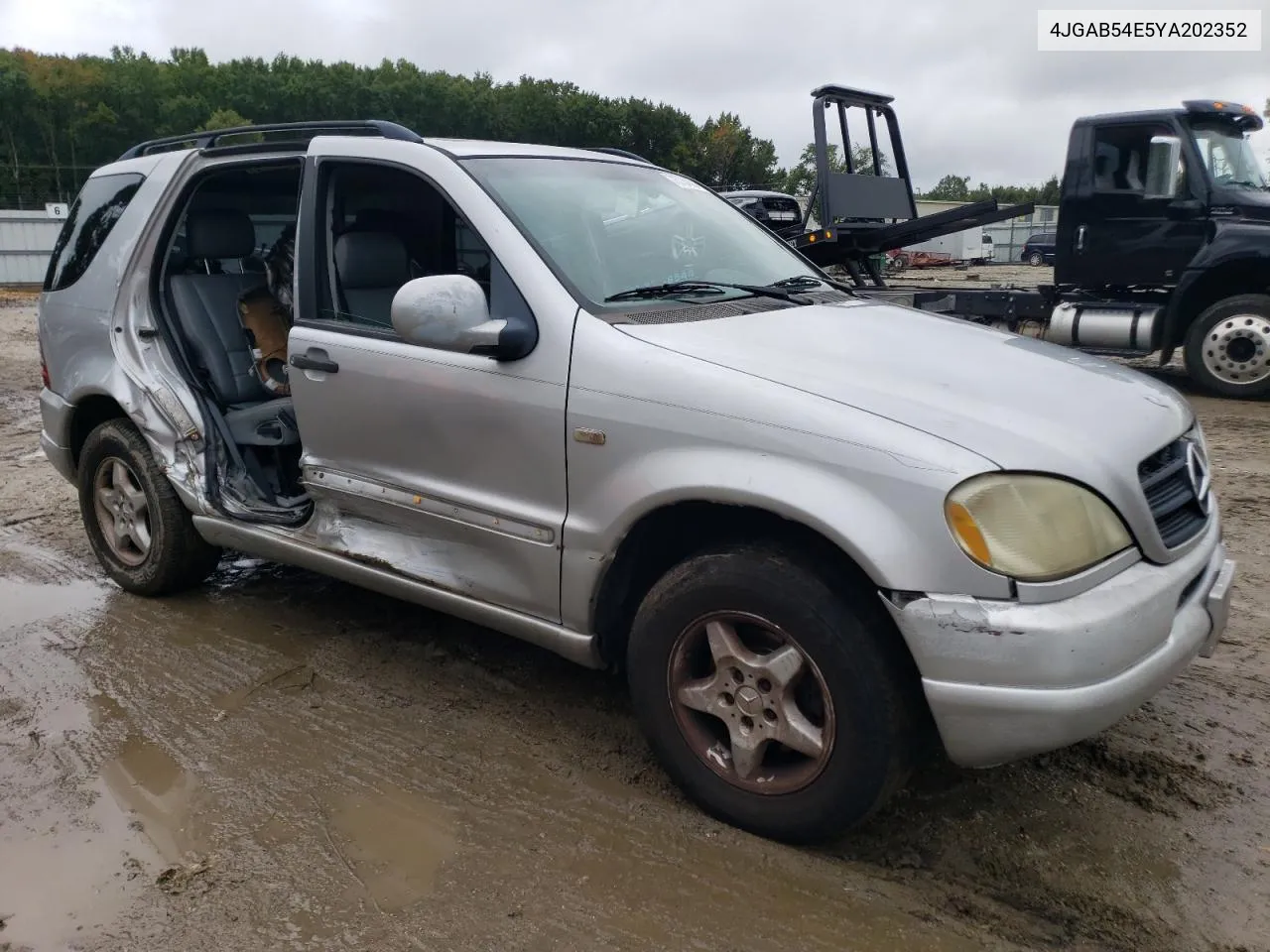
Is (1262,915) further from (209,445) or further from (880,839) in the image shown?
(209,445)

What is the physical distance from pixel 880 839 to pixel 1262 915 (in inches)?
35.3

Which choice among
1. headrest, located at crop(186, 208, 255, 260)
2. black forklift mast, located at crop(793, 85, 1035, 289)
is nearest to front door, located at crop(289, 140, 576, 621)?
headrest, located at crop(186, 208, 255, 260)

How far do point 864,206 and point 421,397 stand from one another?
792 centimetres

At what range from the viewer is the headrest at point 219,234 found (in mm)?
4520

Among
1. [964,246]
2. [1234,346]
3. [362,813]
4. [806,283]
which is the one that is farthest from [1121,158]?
[964,246]

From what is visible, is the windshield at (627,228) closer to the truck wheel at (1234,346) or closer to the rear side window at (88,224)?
the rear side window at (88,224)

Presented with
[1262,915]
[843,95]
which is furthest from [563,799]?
[843,95]

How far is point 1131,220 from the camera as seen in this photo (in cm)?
928

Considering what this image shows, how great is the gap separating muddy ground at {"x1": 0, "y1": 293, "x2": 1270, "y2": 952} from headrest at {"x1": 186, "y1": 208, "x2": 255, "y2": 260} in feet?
5.77

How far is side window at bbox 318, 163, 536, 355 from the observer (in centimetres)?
360

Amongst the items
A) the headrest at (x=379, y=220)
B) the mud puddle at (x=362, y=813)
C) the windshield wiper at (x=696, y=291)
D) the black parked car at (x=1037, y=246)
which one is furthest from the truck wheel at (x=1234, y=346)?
the black parked car at (x=1037, y=246)

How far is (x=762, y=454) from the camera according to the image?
2.50m

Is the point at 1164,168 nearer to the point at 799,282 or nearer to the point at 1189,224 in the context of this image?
the point at 1189,224

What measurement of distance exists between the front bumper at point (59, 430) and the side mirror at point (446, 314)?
8.28 ft
